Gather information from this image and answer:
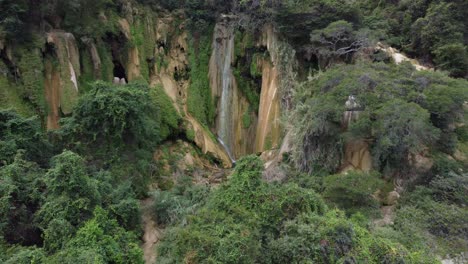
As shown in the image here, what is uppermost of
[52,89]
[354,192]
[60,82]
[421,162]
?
[60,82]

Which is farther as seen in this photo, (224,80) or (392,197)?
(224,80)

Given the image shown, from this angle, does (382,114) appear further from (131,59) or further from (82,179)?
(131,59)

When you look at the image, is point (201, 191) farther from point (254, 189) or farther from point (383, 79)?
point (383, 79)

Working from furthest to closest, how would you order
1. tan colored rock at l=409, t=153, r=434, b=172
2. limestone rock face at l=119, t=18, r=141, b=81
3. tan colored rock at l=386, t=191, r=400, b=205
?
limestone rock face at l=119, t=18, r=141, b=81 < tan colored rock at l=409, t=153, r=434, b=172 < tan colored rock at l=386, t=191, r=400, b=205

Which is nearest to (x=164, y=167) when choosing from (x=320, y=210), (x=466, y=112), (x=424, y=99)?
(x=320, y=210)

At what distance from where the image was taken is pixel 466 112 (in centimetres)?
1180

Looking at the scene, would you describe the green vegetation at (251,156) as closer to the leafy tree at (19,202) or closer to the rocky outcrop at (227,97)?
the leafy tree at (19,202)

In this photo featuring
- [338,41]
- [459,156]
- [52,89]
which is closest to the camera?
[459,156]

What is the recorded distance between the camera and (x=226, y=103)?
20469 millimetres

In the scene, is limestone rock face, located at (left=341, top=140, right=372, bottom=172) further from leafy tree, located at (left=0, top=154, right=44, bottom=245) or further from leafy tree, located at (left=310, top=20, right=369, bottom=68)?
leafy tree, located at (left=0, top=154, right=44, bottom=245)

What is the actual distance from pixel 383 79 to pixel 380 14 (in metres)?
8.18

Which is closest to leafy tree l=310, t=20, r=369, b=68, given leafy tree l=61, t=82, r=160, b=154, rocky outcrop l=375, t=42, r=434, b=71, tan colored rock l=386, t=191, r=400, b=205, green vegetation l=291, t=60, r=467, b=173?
rocky outcrop l=375, t=42, r=434, b=71

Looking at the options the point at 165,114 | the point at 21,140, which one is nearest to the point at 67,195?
the point at 21,140

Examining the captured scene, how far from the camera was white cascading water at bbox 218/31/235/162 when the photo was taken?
20.1 meters
